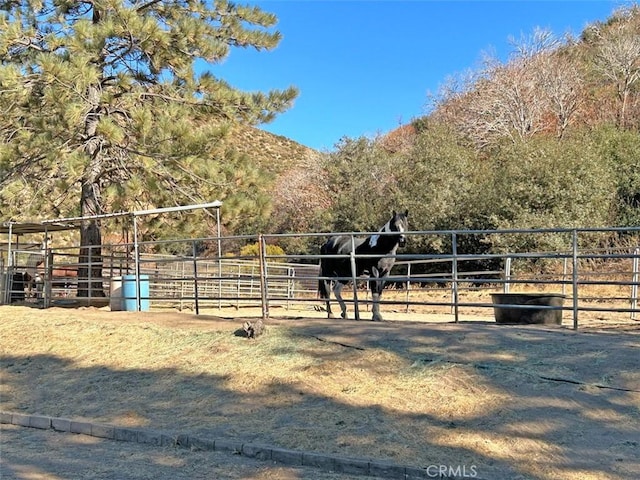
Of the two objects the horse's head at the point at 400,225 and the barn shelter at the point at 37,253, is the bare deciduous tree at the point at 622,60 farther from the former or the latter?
the barn shelter at the point at 37,253

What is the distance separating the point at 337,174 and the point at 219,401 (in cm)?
2737

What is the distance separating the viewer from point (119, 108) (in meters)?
14.5

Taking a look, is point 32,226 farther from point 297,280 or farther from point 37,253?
point 297,280

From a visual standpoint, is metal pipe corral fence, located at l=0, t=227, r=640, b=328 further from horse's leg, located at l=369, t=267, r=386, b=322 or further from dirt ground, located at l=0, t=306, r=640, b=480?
dirt ground, located at l=0, t=306, r=640, b=480

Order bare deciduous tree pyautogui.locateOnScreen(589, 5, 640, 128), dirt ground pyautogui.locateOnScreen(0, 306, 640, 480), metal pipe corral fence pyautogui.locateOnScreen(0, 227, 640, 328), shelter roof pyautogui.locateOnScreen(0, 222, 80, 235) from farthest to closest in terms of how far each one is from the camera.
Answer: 1. bare deciduous tree pyautogui.locateOnScreen(589, 5, 640, 128)
2. shelter roof pyautogui.locateOnScreen(0, 222, 80, 235)
3. metal pipe corral fence pyautogui.locateOnScreen(0, 227, 640, 328)
4. dirt ground pyautogui.locateOnScreen(0, 306, 640, 480)

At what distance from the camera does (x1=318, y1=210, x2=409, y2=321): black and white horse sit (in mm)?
9727

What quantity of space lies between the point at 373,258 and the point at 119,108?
8346mm

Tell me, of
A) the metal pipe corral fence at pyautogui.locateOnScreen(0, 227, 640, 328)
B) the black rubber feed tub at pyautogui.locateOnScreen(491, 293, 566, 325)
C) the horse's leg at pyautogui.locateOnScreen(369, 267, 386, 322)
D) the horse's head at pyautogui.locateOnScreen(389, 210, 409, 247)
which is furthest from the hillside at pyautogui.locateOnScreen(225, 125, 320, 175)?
the black rubber feed tub at pyautogui.locateOnScreen(491, 293, 566, 325)

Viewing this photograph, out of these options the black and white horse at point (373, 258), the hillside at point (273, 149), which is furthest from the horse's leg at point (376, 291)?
the hillside at point (273, 149)

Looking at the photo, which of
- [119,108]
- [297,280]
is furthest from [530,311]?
[119,108]

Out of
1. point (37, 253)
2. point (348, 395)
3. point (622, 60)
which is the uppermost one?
point (622, 60)

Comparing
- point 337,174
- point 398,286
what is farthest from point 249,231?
point 398,286

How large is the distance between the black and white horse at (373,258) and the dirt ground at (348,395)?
44.2 inches

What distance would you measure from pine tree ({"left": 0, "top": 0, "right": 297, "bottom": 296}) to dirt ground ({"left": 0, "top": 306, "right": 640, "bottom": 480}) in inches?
240
